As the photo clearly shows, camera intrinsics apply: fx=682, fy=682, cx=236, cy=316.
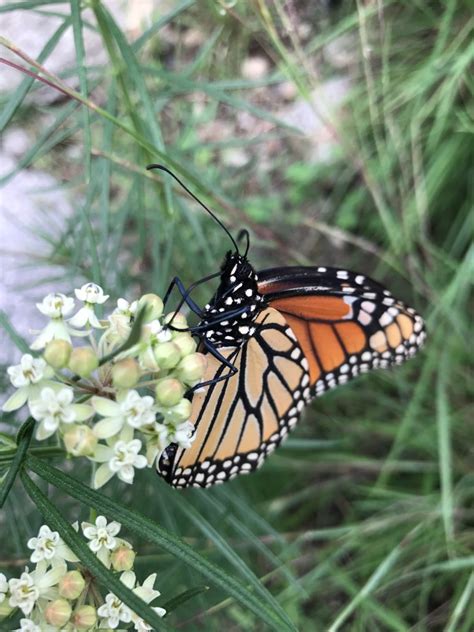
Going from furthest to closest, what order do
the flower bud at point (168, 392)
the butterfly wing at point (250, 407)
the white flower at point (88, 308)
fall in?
the butterfly wing at point (250, 407)
the white flower at point (88, 308)
the flower bud at point (168, 392)

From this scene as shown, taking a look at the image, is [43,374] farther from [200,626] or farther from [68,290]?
[68,290]

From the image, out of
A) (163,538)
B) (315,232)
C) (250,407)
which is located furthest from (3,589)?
(315,232)

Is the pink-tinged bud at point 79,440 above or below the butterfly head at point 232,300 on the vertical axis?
below

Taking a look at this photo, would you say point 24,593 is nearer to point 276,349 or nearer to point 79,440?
point 79,440

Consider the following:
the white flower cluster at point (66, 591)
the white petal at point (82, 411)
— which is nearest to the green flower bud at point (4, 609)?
the white flower cluster at point (66, 591)

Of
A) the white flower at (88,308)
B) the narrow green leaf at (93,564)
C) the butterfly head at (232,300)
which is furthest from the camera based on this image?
the butterfly head at (232,300)

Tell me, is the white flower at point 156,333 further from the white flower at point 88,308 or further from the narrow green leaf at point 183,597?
the narrow green leaf at point 183,597

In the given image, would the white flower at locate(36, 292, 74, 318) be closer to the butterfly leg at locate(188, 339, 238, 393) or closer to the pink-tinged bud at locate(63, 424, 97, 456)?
the pink-tinged bud at locate(63, 424, 97, 456)
